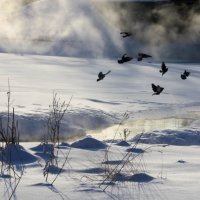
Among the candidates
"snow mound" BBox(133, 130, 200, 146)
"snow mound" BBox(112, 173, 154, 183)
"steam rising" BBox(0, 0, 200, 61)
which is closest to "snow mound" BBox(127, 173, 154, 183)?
"snow mound" BBox(112, 173, 154, 183)

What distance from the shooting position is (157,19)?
77.3ft

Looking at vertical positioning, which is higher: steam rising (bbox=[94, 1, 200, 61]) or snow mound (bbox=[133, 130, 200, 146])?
steam rising (bbox=[94, 1, 200, 61])

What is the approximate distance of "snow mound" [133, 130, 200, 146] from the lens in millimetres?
4895

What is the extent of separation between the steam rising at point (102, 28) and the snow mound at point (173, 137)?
12.5m

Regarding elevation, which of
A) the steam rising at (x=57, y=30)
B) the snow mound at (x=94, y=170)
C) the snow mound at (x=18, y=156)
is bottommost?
the snow mound at (x=94, y=170)

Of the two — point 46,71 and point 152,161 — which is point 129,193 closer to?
point 152,161

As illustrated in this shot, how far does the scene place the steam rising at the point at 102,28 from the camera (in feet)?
62.7

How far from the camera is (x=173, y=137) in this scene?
198 inches

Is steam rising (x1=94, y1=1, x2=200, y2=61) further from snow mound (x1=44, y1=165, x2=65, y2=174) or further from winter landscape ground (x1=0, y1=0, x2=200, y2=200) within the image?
snow mound (x1=44, y1=165, x2=65, y2=174)

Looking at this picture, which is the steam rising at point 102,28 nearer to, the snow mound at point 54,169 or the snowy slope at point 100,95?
the snowy slope at point 100,95

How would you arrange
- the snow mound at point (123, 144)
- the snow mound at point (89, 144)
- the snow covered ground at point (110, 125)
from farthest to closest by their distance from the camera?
the snow mound at point (123, 144) → the snow mound at point (89, 144) → the snow covered ground at point (110, 125)

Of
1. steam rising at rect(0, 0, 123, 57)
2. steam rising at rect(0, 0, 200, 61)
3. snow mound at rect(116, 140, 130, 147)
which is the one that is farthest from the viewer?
steam rising at rect(0, 0, 200, 61)

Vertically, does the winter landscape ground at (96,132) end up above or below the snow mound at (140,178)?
above

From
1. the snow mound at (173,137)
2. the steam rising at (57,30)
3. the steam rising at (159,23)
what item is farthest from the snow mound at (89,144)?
the steam rising at (159,23)
